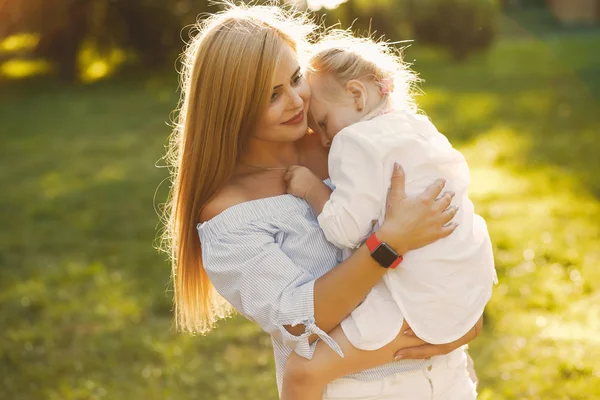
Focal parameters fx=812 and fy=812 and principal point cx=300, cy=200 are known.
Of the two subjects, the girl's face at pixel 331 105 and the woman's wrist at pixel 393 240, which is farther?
the girl's face at pixel 331 105

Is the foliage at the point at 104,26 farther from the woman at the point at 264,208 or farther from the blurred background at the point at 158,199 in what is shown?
the woman at the point at 264,208

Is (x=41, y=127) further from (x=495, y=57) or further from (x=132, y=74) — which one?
(x=495, y=57)

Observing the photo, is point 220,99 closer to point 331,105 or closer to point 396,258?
point 331,105

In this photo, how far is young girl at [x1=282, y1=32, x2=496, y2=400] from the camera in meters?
2.06

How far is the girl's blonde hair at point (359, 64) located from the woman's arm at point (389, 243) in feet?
1.23

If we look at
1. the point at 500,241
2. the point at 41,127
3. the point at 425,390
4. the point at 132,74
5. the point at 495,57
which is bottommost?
the point at 495,57

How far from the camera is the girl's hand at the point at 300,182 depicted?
89.5 inches

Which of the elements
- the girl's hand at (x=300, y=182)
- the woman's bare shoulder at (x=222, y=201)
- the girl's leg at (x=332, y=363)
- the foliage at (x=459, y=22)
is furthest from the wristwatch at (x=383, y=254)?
the foliage at (x=459, y=22)

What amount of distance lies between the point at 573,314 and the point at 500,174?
337cm

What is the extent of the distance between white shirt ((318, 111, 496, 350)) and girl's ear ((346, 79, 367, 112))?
0.15 metres

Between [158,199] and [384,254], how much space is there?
5996 millimetres

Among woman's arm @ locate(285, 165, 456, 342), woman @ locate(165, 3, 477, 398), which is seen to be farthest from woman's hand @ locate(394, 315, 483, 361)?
woman's arm @ locate(285, 165, 456, 342)

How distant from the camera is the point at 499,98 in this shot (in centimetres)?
1227

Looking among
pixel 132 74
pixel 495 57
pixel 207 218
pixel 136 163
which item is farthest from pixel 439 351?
pixel 495 57
